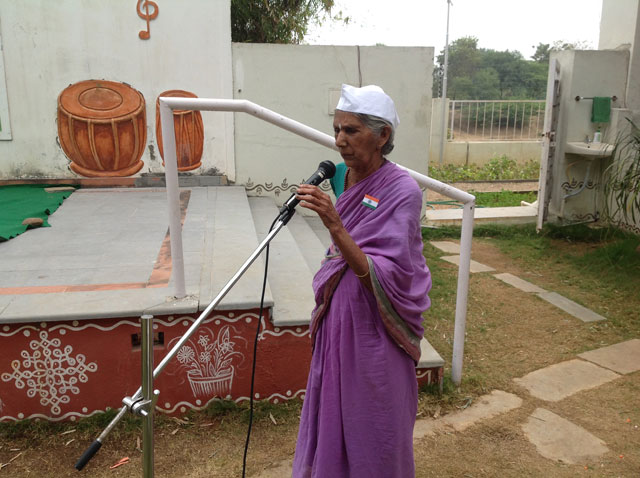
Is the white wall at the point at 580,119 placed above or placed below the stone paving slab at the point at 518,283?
above

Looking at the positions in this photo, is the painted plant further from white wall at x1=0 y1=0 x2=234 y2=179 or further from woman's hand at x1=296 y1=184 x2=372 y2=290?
white wall at x1=0 y1=0 x2=234 y2=179

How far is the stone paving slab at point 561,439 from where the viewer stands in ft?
7.99

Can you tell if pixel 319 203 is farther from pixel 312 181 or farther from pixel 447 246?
pixel 447 246

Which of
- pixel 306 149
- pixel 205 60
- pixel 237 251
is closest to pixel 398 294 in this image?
pixel 237 251

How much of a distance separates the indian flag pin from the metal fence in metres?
13.1

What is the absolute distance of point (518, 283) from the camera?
491cm

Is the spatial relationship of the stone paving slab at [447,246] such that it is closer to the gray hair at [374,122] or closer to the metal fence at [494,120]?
the gray hair at [374,122]

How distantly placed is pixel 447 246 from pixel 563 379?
10.0 feet

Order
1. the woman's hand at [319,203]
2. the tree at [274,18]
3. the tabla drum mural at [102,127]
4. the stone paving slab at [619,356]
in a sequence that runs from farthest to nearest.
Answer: the tree at [274,18]
the tabla drum mural at [102,127]
the stone paving slab at [619,356]
the woman's hand at [319,203]

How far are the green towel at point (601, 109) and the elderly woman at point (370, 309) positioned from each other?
560cm

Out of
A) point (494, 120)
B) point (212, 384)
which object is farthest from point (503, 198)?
point (212, 384)

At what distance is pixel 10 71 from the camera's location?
5.66 meters

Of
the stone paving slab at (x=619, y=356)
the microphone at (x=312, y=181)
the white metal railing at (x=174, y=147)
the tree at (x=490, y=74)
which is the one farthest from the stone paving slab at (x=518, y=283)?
the tree at (x=490, y=74)

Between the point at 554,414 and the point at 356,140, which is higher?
the point at 356,140
